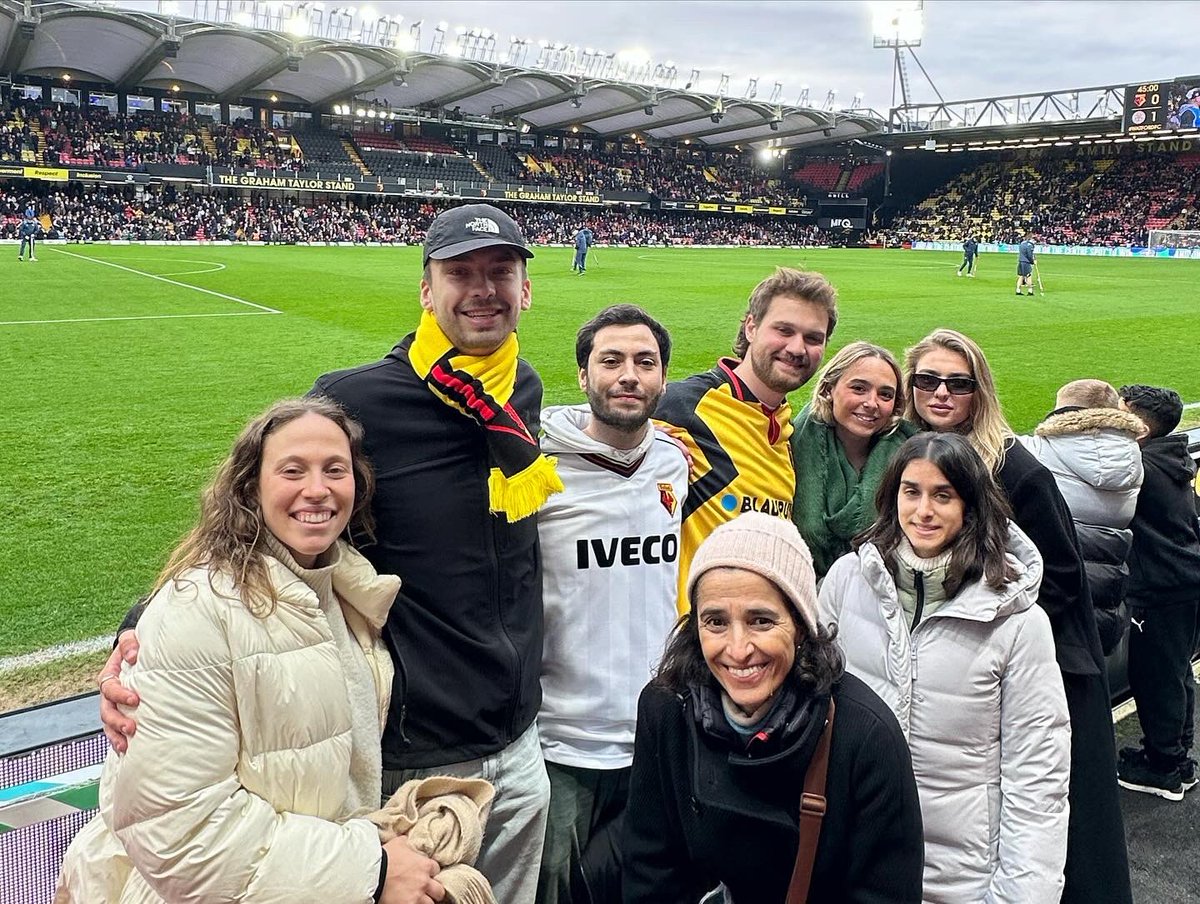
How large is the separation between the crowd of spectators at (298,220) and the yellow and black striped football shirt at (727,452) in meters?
45.1

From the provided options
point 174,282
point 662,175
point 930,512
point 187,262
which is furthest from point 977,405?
point 662,175

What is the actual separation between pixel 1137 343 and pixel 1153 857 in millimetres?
14344

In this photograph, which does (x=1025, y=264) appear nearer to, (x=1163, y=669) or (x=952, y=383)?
(x=1163, y=669)

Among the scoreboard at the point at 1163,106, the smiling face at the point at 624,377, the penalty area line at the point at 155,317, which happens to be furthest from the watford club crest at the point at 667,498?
the scoreboard at the point at 1163,106

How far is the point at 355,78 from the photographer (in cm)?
5072

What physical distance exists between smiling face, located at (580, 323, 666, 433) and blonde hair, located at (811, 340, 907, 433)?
77 cm

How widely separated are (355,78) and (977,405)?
53.7 m

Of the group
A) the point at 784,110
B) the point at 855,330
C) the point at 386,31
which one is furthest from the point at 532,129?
the point at 855,330

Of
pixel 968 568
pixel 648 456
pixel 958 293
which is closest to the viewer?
pixel 968 568

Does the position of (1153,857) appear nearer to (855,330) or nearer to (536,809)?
(536,809)

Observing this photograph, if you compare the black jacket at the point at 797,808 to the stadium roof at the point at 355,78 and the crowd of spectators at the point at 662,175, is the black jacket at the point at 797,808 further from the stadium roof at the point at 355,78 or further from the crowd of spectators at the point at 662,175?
the crowd of spectators at the point at 662,175

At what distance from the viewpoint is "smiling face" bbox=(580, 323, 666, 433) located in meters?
2.84

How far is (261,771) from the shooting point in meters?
2.00

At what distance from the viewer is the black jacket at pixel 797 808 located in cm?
195
